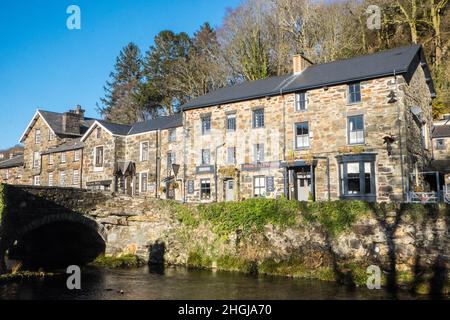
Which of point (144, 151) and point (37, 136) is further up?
point (37, 136)

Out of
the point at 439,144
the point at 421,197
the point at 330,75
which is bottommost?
the point at 421,197

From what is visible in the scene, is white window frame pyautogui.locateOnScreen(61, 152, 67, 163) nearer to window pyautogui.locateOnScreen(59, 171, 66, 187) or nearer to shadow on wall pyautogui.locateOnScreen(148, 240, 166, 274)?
window pyautogui.locateOnScreen(59, 171, 66, 187)

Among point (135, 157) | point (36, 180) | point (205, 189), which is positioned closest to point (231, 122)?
point (205, 189)

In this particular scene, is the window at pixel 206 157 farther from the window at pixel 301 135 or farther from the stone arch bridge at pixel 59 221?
the window at pixel 301 135

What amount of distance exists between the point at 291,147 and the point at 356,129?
14.8ft

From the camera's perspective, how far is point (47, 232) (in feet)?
103

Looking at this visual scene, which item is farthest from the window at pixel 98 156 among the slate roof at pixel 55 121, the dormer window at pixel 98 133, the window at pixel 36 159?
the window at pixel 36 159

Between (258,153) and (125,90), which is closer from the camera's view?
(258,153)

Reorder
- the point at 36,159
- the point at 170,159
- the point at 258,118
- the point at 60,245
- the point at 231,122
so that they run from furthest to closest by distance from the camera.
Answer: the point at 36,159, the point at 170,159, the point at 231,122, the point at 60,245, the point at 258,118

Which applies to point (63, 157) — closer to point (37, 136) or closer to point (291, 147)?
point (37, 136)

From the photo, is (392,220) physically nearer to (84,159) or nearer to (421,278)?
(421,278)

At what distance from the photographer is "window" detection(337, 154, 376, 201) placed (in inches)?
1024

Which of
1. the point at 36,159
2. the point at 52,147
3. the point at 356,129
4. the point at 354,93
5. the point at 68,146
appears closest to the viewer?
the point at 356,129

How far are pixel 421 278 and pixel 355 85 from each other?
1327 cm
